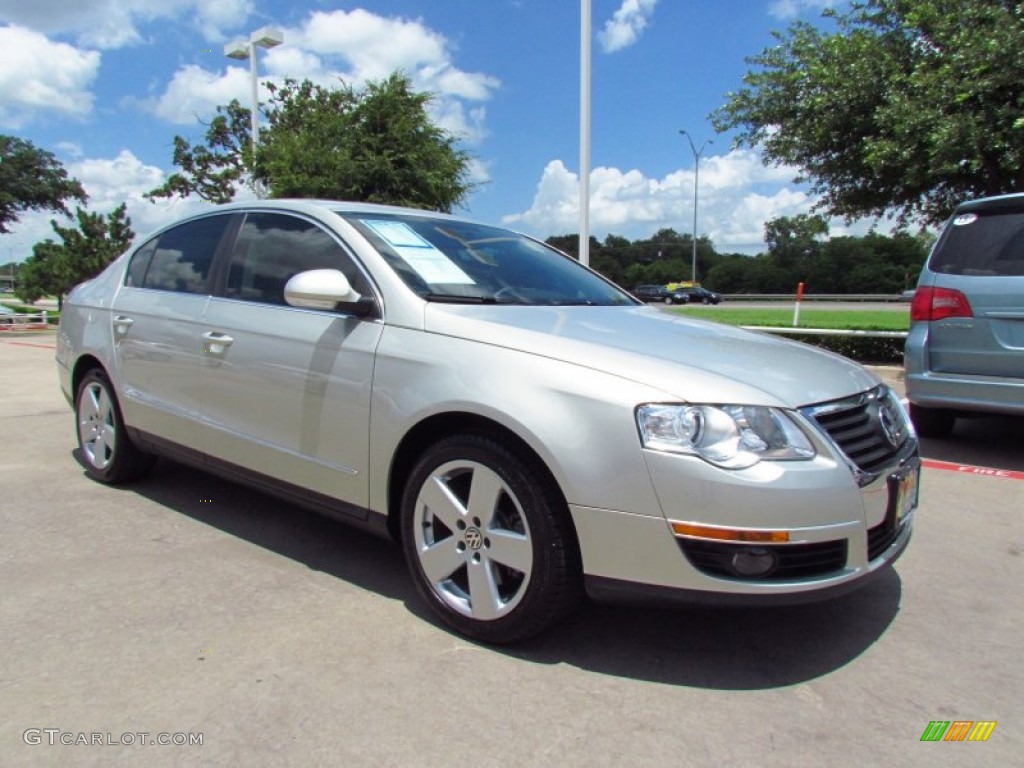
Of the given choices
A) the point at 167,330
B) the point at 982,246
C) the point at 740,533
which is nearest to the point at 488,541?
the point at 740,533

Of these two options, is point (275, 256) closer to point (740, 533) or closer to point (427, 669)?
point (427, 669)

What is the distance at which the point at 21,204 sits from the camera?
37219mm

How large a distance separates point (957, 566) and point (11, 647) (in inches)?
152

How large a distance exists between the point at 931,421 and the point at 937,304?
129 centimetres

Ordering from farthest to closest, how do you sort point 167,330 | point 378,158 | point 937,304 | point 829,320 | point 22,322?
point 22,322
point 829,320
point 378,158
point 937,304
point 167,330

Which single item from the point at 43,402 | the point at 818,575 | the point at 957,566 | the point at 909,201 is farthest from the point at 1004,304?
the point at 43,402

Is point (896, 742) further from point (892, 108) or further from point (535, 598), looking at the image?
point (892, 108)

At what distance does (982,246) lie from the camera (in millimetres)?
5055

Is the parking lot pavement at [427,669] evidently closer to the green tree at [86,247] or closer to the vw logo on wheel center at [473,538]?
the vw logo on wheel center at [473,538]

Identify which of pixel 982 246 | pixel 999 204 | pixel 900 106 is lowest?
pixel 982 246

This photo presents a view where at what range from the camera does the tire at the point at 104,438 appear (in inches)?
172

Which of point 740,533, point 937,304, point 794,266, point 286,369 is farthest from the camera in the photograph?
point 794,266

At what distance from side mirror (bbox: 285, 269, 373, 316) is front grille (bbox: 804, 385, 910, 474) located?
1705 millimetres

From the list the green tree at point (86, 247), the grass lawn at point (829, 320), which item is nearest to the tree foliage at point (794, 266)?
the grass lawn at point (829, 320)
